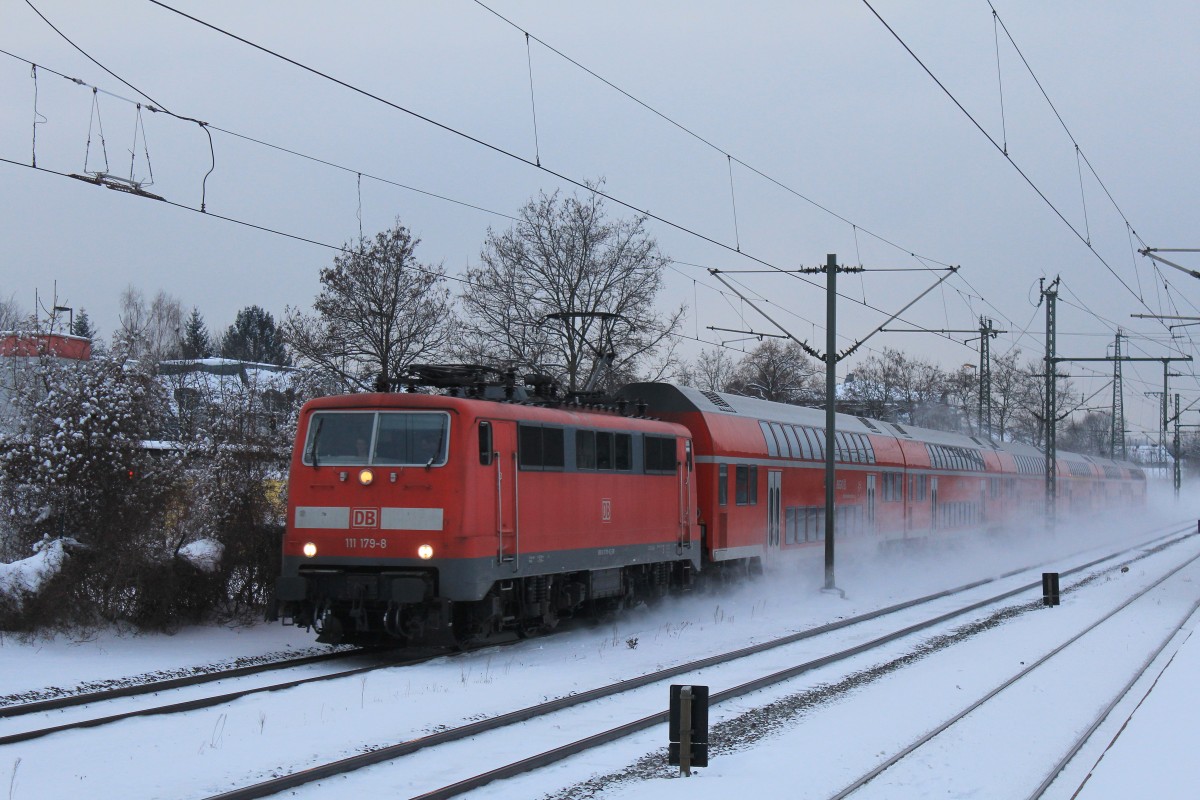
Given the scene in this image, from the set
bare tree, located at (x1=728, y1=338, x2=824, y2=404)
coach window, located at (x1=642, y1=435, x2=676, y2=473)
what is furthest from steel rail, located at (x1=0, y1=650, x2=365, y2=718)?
bare tree, located at (x1=728, y1=338, x2=824, y2=404)

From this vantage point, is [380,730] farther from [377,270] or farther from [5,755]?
[377,270]

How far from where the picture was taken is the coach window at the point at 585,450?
16188 mm

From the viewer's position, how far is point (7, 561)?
15953mm

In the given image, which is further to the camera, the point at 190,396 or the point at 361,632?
the point at 190,396

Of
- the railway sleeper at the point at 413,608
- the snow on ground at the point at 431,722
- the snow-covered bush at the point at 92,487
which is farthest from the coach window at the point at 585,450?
the snow-covered bush at the point at 92,487

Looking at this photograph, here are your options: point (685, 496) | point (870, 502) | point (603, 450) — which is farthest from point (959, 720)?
point (870, 502)

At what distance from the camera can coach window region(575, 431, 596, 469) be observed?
16188 mm

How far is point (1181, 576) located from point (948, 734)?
23.8 meters

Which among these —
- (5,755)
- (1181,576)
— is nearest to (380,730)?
(5,755)

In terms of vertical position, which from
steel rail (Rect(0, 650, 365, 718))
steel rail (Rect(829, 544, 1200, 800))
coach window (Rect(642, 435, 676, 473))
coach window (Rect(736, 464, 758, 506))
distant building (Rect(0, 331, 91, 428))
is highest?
distant building (Rect(0, 331, 91, 428))

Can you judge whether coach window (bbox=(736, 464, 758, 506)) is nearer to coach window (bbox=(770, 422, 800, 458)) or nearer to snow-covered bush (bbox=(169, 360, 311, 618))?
coach window (bbox=(770, 422, 800, 458))

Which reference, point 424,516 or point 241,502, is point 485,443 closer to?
point 424,516

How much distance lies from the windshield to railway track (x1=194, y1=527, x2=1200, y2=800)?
3.49 metres

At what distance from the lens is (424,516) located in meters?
13.7
